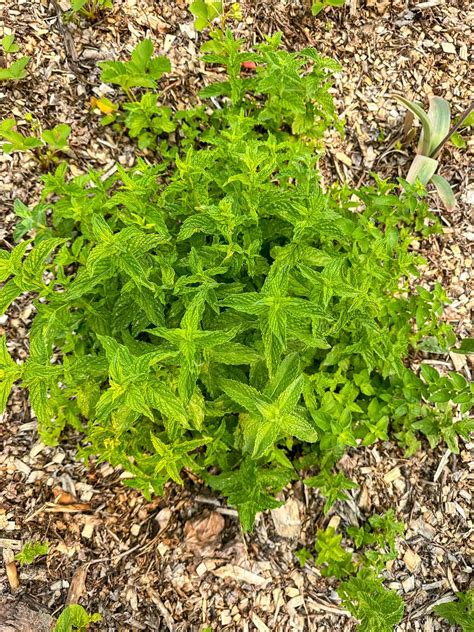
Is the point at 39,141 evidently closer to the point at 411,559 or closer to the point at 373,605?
the point at 373,605

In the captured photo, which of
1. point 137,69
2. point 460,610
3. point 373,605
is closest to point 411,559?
point 460,610

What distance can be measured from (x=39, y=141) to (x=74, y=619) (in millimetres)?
2471

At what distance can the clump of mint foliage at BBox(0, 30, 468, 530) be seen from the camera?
191 cm

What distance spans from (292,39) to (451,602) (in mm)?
3737

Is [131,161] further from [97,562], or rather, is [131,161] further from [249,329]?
[97,562]

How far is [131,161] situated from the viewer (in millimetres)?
3420

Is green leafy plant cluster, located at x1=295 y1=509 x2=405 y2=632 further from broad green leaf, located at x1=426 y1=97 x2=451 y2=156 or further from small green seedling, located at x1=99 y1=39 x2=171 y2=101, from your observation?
small green seedling, located at x1=99 y1=39 x2=171 y2=101

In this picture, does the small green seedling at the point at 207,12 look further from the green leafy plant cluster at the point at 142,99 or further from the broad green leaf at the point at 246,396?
the broad green leaf at the point at 246,396

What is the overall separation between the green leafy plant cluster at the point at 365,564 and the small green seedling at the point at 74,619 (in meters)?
1.10

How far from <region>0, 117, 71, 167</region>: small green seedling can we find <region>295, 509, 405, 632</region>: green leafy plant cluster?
263 centimetres

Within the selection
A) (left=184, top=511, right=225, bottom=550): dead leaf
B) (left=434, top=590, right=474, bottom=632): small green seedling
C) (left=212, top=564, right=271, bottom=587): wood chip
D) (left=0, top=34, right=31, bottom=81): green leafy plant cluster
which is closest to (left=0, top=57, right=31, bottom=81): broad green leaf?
(left=0, top=34, right=31, bottom=81): green leafy plant cluster

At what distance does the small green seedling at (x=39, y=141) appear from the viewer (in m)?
2.91

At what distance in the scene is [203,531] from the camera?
2812 millimetres

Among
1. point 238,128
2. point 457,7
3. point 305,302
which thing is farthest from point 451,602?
point 457,7
